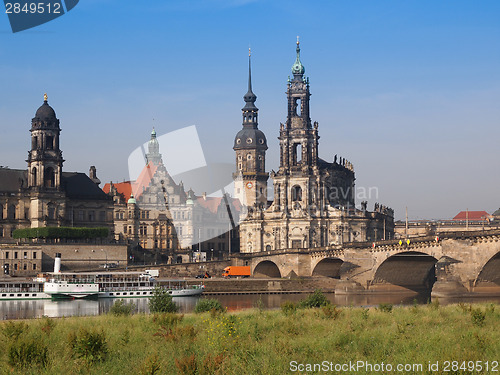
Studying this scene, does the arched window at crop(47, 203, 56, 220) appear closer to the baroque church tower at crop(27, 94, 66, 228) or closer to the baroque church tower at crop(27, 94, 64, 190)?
the baroque church tower at crop(27, 94, 66, 228)

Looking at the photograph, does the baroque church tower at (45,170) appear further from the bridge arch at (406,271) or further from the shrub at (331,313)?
the shrub at (331,313)

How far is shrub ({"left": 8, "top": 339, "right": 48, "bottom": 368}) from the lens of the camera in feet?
86.5

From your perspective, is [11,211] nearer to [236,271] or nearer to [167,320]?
[236,271]

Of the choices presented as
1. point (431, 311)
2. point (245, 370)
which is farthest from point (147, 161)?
point (245, 370)

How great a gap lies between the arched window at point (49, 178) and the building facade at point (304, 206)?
33388 mm

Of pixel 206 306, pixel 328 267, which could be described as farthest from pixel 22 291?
pixel 328 267

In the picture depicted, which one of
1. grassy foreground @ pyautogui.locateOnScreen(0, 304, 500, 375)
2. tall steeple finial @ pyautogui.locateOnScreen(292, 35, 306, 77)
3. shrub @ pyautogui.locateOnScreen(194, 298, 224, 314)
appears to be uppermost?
tall steeple finial @ pyautogui.locateOnScreen(292, 35, 306, 77)

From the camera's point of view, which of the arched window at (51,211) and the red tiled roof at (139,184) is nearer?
the arched window at (51,211)

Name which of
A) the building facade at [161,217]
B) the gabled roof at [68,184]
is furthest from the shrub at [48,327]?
the building facade at [161,217]

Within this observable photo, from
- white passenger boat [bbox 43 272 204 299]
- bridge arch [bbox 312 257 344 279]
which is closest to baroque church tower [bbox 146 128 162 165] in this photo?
bridge arch [bbox 312 257 344 279]

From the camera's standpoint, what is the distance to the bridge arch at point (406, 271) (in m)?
91.4

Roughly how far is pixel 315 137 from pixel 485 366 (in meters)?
112

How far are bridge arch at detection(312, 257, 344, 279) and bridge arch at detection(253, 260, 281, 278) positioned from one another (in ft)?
37.7

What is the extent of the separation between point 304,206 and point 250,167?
36643 millimetres
